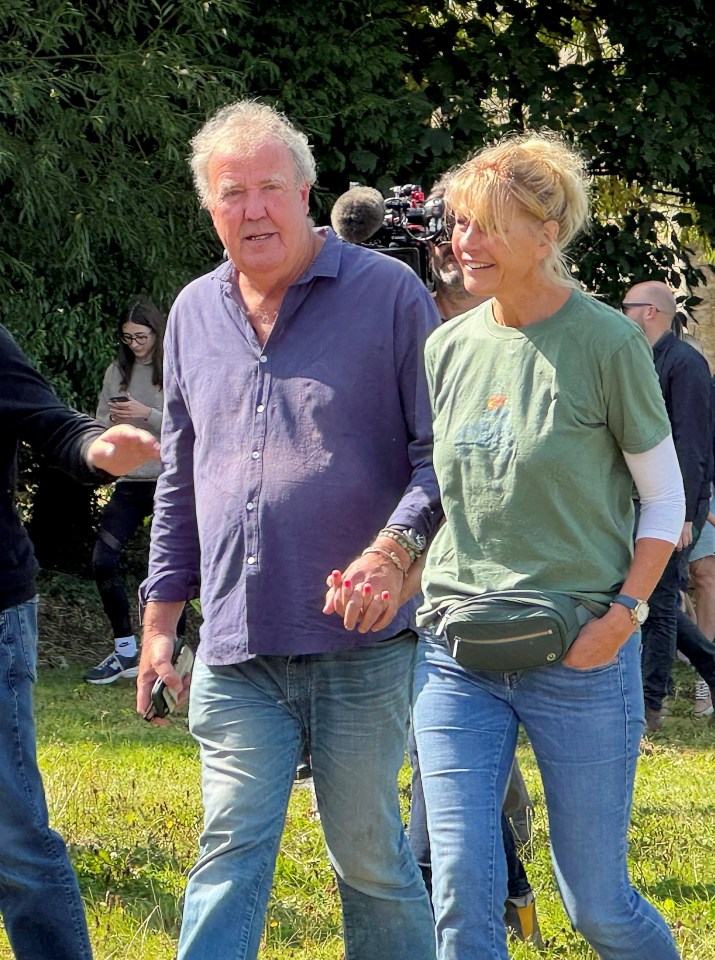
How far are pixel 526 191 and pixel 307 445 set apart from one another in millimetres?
723

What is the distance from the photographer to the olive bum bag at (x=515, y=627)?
10.1 ft

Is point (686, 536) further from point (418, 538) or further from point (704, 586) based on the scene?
point (418, 538)

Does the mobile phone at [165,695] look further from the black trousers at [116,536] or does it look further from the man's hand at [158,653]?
the black trousers at [116,536]

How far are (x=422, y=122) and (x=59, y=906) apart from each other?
29.5ft

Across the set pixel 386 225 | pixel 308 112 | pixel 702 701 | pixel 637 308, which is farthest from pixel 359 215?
pixel 308 112

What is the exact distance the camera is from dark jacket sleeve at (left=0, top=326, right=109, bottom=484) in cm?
355

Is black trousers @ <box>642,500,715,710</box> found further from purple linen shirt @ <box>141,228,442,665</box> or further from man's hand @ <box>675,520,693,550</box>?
purple linen shirt @ <box>141,228,442,665</box>

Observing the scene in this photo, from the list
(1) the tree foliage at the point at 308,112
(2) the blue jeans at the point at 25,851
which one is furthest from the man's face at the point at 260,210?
(1) the tree foliage at the point at 308,112

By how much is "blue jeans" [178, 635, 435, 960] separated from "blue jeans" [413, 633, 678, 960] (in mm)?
134

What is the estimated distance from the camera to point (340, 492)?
328 cm

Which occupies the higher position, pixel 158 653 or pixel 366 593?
pixel 366 593

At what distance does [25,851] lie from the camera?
349 cm

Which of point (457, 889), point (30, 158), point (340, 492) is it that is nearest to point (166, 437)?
point (340, 492)

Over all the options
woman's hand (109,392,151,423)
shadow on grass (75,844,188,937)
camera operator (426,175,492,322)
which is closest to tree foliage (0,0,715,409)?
woman's hand (109,392,151,423)
